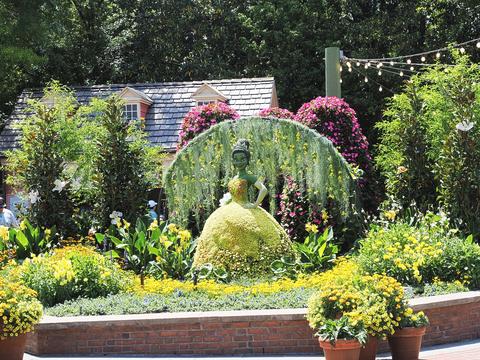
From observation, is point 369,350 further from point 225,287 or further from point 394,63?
point 394,63

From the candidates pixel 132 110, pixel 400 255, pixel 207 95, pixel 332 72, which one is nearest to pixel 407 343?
pixel 400 255

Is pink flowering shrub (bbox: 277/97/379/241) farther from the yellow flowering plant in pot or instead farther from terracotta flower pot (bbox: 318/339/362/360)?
terracotta flower pot (bbox: 318/339/362/360)

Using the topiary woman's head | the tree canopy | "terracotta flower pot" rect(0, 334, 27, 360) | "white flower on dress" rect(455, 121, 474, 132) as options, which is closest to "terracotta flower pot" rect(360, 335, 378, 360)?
"terracotta flower pot" rect(0, 334, 27, 360)

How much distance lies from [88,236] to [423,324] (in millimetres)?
8735

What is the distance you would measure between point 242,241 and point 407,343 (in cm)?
400

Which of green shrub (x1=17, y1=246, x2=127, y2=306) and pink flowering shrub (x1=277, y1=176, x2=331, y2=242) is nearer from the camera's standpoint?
green shrub (x1=17, y1=246, x2=127, y2=306)

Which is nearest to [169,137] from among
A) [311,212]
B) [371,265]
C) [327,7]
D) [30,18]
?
[30,18]

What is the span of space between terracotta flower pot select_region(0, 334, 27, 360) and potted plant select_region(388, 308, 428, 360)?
396 centimetres

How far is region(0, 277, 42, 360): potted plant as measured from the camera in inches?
329

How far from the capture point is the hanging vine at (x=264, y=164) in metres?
14.2

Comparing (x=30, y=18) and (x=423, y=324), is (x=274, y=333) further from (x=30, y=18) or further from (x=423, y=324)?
(x=30, y=18)

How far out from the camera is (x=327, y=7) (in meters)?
33.8

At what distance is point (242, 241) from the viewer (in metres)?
11.8

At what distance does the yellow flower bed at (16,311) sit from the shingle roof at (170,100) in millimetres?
17724
